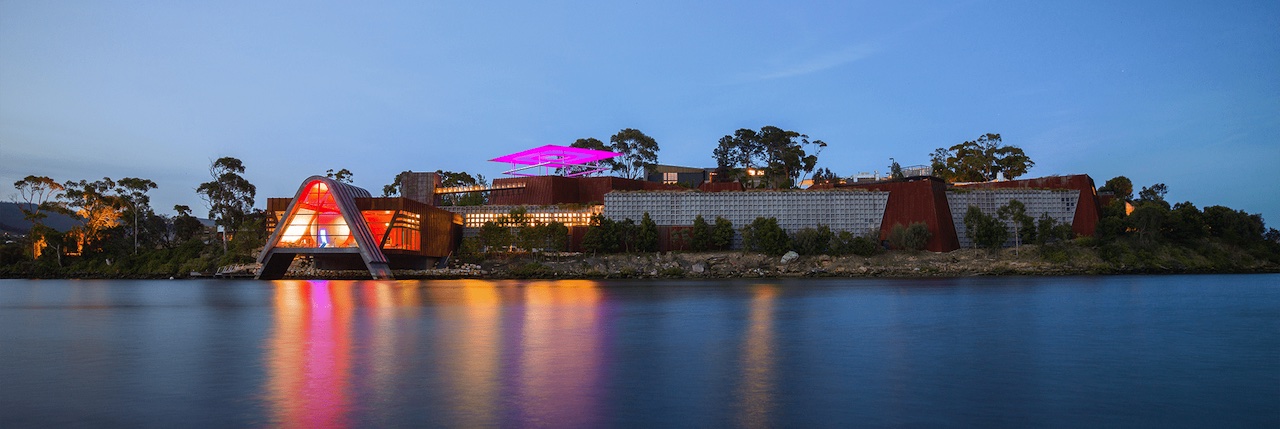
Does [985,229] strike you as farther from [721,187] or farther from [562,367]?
[562,367]

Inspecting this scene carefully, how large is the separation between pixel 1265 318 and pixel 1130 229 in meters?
53.8

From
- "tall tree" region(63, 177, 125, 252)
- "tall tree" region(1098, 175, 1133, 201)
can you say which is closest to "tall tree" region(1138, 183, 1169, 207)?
"tall tree" region(1098, 175, 1133, 201)

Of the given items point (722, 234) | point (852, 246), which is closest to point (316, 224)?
point (722, 234)

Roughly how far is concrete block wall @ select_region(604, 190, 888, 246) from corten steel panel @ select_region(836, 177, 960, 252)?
86 cm

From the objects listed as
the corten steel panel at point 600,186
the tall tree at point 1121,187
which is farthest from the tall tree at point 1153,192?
the corten steel panel at point 600,186

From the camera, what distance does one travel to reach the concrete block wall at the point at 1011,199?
75.6 m

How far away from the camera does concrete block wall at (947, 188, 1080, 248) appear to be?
7556cm

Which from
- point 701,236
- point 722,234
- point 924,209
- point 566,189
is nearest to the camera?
point 924,209

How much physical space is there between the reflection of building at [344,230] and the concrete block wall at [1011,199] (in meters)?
45.8

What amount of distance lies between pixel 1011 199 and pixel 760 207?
21.5m

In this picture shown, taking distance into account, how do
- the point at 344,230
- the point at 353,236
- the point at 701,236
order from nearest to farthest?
the point at 353,236 → the point at 344,230 → the point at 701,236

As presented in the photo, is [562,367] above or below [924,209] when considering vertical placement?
below

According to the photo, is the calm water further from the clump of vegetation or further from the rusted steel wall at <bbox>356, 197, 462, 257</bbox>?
the clump of vegetation

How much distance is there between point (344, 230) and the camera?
68938mm
